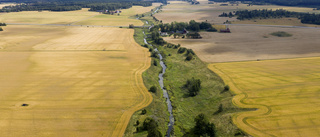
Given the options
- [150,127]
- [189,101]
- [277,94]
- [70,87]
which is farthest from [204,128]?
[70,87]

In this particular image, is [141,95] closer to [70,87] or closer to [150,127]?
[150,127]

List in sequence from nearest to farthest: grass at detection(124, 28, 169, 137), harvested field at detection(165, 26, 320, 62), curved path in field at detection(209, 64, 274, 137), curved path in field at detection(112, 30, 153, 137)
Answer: curved path in field at detection(209, 64, 274, 137)
curved path in field at detection(112, 30, 153, 137)
grass at detection(124, 28, 169, 137)
harvested field at detection(165, 26, 320, 62)

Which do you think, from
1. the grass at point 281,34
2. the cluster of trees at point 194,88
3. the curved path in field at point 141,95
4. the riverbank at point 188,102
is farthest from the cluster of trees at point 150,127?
the grass at point 281,34

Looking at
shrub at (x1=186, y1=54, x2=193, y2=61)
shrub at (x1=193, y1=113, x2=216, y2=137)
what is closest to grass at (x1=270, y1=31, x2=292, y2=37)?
shrub at (x1=186, y1=54, x2=193, y2=61)

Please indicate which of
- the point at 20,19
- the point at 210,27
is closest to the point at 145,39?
the point at 210,27

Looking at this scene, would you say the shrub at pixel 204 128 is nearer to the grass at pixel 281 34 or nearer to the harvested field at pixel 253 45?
the harvested field at pixel 253 45

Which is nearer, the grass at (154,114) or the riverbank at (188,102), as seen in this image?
the grass at (154,114)

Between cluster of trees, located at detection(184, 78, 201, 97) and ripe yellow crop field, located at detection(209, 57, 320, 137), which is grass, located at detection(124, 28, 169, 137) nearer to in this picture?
cluster of trees, located at detection(184, 78, 201, 97)
